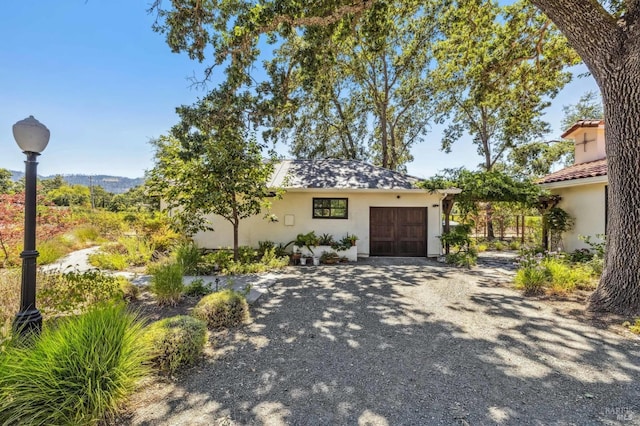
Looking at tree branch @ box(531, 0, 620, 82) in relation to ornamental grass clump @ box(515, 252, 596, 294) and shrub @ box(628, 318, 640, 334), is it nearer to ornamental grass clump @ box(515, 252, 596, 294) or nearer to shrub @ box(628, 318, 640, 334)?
ornamental grass clump @ box(515, 252, 596, 294)

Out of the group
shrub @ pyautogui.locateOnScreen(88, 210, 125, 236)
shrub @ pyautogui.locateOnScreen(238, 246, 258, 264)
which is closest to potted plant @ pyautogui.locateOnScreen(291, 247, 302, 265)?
shrub @ pyautogui.locateOnScreen(238, 246, 258, 264)

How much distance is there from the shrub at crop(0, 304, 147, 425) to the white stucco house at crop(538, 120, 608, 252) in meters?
11.0

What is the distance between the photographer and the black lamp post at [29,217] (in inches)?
131

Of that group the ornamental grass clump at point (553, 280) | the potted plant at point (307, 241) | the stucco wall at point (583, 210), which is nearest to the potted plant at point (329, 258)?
the potted plant at point (307, 241)

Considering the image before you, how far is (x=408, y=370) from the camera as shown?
3072 millimetres

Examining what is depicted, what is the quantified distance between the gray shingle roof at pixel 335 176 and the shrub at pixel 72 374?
25.3 feet

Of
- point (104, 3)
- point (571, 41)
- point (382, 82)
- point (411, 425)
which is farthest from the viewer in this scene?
point (382, 82)

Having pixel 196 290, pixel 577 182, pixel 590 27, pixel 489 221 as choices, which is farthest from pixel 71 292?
pixel 489 221

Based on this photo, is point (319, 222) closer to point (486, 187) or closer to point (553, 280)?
point (486, 187)

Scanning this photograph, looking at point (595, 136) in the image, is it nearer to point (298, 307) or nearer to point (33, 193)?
point (298, 307)

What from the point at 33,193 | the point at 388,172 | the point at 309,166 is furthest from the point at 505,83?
the point at 33,193

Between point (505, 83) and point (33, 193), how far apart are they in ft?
41.1

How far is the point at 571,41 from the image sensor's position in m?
5.02

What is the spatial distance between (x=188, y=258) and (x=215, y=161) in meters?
2.80
